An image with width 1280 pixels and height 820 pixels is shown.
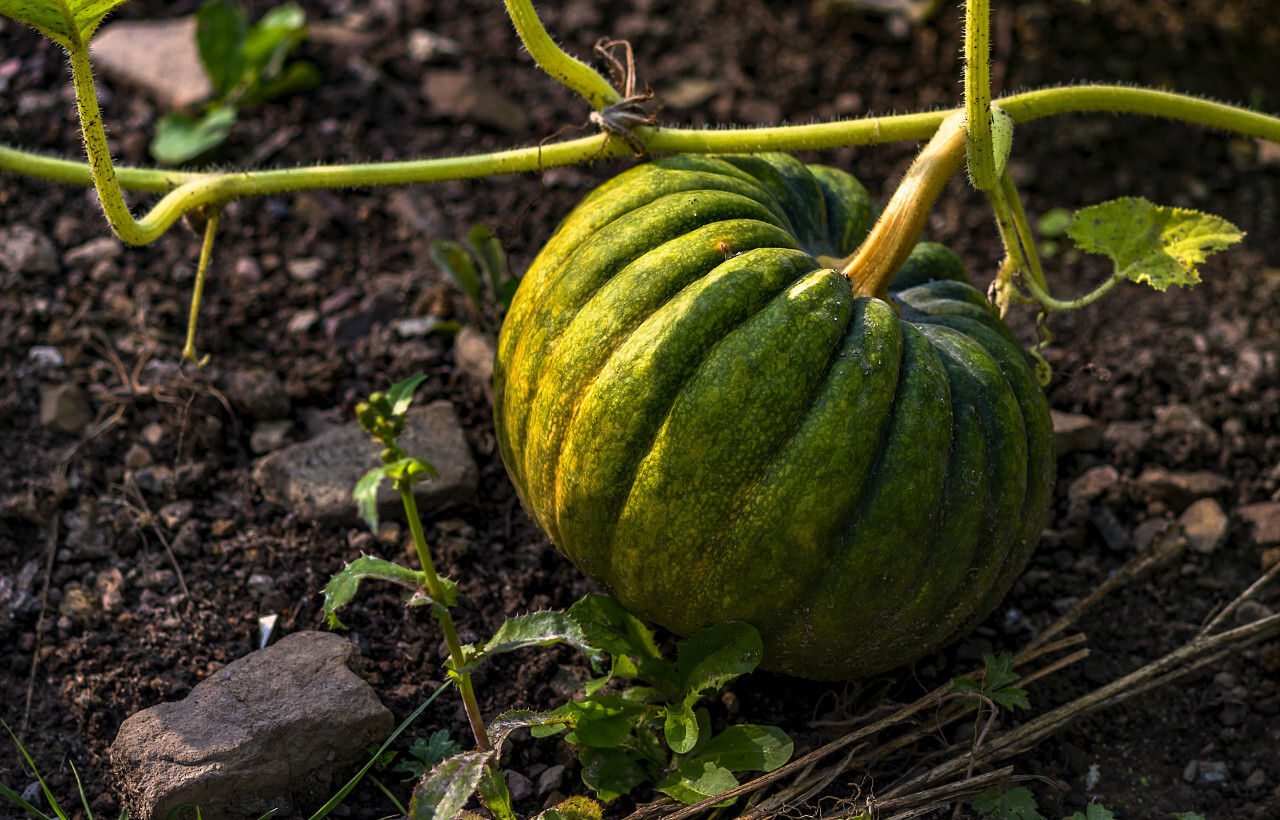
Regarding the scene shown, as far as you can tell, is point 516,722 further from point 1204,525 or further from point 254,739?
point 1204,525

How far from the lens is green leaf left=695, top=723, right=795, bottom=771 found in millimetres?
2414

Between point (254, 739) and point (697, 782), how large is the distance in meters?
0.99

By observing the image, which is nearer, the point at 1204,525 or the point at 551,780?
the point at 551,780

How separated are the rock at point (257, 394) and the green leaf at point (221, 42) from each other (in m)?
1.53

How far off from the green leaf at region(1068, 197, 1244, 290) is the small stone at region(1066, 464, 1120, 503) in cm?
95

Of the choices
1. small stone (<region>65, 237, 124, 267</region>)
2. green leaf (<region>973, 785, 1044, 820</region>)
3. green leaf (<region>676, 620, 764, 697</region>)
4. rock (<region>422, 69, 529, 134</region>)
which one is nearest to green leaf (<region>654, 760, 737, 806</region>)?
green leaf (<region>676, 620, 764, 697</region>)

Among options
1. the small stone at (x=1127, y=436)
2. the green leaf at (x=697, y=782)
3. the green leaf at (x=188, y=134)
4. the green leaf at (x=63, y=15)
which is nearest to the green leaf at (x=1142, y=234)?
the small stone at (x=1127, y=436)

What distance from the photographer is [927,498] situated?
2326mm

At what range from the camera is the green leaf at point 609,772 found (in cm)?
246

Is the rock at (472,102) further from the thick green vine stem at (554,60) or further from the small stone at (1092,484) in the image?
the small stone at (1092,484)

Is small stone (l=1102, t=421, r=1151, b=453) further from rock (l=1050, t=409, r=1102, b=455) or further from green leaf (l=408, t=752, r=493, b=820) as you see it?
green leaf (l=408, t=752, r=493, b=820)

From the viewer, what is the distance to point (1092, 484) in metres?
3.45

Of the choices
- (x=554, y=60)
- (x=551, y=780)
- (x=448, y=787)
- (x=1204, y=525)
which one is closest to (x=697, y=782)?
(x=551, y=780)

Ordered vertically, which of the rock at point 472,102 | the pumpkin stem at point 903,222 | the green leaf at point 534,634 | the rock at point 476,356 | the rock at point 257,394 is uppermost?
the pumpkin stem at point 903,222
